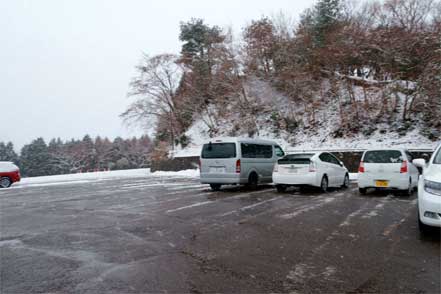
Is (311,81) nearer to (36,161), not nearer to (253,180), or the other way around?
(253,180)

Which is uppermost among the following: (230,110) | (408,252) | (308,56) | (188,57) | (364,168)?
(188,57)

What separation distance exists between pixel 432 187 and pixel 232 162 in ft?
25.1

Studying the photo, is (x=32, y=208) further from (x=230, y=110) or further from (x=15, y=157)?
(x=15, y=157)

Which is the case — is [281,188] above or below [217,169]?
below

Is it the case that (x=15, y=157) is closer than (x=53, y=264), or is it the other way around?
(x=53, y=264)

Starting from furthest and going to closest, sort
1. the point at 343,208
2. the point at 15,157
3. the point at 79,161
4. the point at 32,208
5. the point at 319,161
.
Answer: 1. the point at 79,161
2. the point at 15,157
3. the point at 319,161
4. the point at 32,208
5. the point at 343,208

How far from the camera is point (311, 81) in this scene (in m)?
26.1

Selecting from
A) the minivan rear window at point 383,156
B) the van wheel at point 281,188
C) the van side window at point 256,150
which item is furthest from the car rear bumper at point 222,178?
the minivan rear window at point 383,156

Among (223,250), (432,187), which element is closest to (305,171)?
(432,187)

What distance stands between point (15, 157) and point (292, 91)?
69432 mm

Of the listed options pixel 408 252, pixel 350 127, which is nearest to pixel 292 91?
pixel 350 127

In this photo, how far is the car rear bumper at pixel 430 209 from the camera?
203 inches

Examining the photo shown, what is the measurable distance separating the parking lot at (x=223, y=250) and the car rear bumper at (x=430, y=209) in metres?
0.36

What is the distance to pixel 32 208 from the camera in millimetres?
10414
